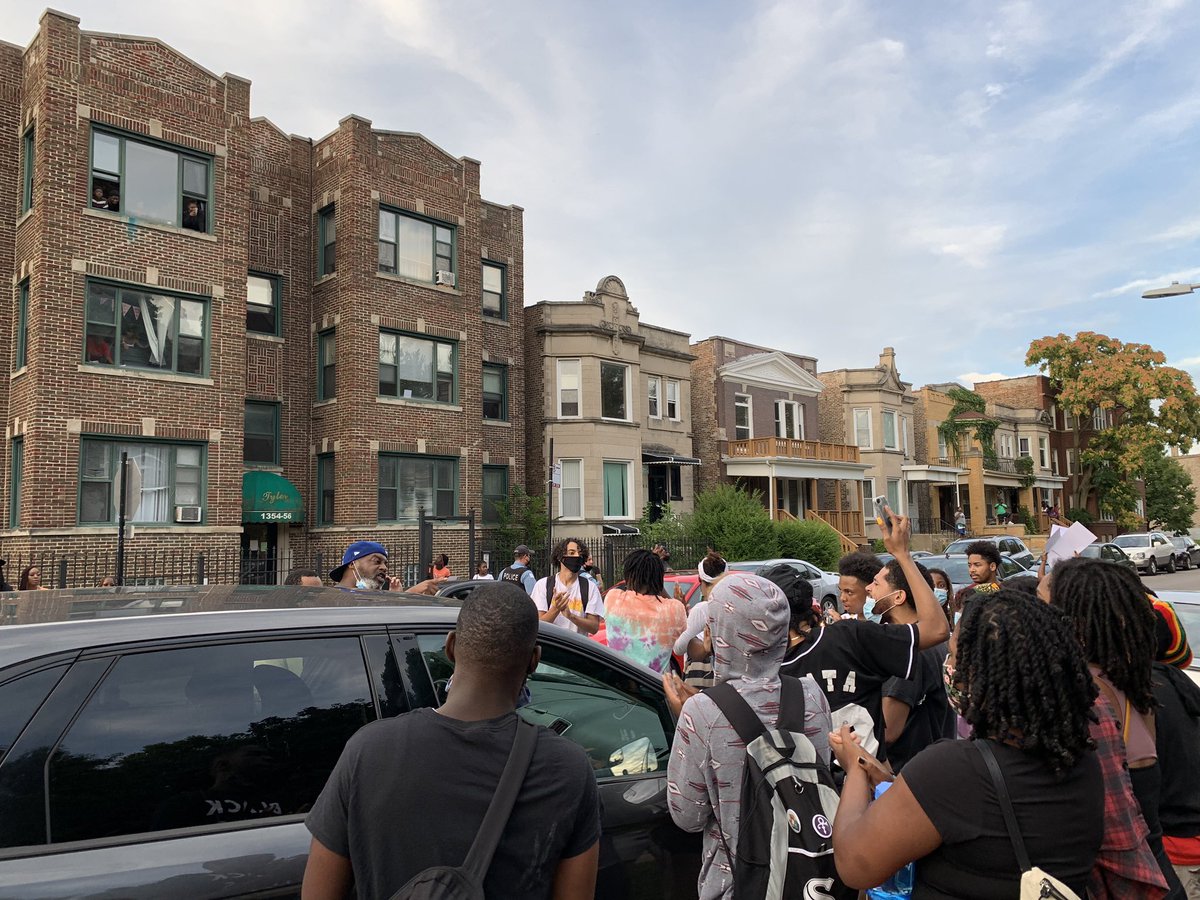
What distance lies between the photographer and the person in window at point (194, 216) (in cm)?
1814

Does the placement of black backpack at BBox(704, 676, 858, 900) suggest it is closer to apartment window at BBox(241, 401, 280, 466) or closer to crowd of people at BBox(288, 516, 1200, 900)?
crowd of people at BBox(288, 516, 1200, 900)

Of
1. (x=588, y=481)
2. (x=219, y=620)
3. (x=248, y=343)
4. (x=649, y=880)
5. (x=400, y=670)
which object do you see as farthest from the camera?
(x=588, y=481)

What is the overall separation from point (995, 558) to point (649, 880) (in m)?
5.31

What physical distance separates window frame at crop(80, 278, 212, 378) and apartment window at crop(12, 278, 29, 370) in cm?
147

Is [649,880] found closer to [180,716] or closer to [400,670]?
[400,670]

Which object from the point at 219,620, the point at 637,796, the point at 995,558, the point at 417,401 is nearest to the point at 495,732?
the point at 219,620

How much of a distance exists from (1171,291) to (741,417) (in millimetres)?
19850

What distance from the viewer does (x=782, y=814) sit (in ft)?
8.43

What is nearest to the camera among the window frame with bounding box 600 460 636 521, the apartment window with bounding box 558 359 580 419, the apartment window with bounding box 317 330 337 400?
the apartment window with bounding box 317 330 337 400

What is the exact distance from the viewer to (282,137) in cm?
2191

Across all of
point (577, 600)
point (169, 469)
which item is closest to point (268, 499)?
point (169, 469)

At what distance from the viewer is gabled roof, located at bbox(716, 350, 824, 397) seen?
110 feet

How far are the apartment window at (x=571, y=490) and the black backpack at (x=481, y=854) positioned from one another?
2415 cm

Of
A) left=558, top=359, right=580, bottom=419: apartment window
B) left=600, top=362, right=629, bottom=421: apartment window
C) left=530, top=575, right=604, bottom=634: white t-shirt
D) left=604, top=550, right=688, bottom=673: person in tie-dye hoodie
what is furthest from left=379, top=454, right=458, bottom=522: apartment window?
left=604, top=550, right=688, bottom=673: person in tie-dye hoodie
